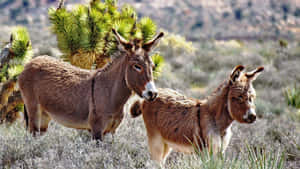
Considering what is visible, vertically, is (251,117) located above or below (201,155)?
above

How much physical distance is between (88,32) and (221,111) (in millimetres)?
3625

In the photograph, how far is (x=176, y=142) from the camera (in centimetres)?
477

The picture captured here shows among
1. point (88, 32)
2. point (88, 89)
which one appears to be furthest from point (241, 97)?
point (88, 32)

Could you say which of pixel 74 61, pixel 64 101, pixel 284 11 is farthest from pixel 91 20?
pixel 284 11

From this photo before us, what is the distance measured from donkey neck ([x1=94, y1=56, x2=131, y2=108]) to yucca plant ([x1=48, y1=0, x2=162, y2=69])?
190cm

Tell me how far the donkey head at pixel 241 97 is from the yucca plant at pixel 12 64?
4.80m

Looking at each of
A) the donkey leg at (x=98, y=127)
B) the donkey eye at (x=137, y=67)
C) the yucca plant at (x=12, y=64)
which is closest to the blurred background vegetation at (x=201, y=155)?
the donkey leg at (x=98, y=127)

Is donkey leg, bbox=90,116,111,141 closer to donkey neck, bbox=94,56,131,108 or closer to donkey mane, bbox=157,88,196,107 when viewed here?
donkey neck, bbox=94,56,131,108

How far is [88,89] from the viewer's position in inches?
202

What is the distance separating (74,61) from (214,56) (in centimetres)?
1375

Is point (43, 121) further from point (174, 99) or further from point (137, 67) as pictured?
point (174, 99)

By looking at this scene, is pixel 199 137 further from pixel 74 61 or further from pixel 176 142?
pixel 74 61

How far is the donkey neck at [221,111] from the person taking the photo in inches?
176

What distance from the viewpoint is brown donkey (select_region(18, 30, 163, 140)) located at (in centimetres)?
468
